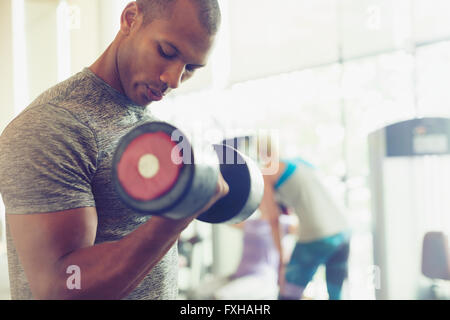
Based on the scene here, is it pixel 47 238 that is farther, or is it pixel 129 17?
pixel 129 17

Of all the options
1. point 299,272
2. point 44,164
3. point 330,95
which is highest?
point 330,95

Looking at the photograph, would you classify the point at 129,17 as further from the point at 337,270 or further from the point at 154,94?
the point at 337,270

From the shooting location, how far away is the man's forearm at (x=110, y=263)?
15.1 inches

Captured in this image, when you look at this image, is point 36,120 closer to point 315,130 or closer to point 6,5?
point 6,5

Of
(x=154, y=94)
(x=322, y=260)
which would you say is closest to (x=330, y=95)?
(x=322, y=260)

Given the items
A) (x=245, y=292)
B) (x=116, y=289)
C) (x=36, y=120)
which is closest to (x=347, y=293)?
(x=245, y=292)

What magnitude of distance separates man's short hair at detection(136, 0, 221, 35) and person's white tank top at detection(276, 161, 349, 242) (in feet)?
2.86

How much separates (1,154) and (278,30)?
1.82 metres

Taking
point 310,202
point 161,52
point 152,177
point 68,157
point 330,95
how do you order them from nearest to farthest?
1. point 152,177
2. point 68,157
3. point 161,52
4. point 310,202
5. point 330,95

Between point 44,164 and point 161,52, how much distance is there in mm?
223

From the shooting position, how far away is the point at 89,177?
17.7 inches

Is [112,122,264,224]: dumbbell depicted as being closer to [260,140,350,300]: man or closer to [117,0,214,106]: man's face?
[117,0,214,106]: man's face

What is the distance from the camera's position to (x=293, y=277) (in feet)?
4.69

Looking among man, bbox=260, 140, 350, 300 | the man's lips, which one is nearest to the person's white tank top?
man, bbox=260, 140, 350, 300
